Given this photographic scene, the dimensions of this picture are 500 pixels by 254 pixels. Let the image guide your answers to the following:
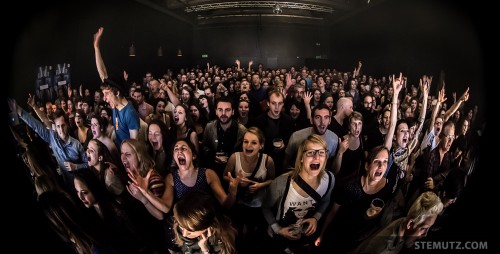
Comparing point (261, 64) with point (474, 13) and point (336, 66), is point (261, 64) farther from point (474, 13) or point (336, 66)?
point (474, 13)

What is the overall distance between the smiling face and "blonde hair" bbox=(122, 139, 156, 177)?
106 centimetres

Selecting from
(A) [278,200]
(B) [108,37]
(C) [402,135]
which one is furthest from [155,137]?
(C) [402,135]

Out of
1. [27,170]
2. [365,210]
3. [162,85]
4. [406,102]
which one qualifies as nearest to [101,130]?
[162,85]

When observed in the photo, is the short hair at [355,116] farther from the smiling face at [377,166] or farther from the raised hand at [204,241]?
the raised hand at [204,241]

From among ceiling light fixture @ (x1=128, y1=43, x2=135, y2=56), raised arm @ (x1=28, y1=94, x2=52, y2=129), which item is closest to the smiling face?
ceiling light fixture @ (x1=128, y1=43, x2=135, y2=56)

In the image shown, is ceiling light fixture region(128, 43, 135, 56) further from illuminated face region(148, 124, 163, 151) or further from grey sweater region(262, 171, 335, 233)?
grey sweater region(262, 171, 335, 233)

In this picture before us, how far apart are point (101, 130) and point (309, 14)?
1199 millimetres

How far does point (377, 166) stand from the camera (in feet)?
6.01

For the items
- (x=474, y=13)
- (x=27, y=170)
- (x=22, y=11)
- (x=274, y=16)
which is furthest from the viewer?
(x=27, y=170)

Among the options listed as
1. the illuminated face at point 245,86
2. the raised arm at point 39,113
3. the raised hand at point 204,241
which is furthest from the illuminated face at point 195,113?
the raised arm at point 39,113

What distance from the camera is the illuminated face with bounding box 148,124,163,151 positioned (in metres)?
1.82

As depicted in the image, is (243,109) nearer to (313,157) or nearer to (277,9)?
Result: (313,157)

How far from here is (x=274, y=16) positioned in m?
1.82

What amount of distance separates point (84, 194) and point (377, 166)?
60.6 inches
